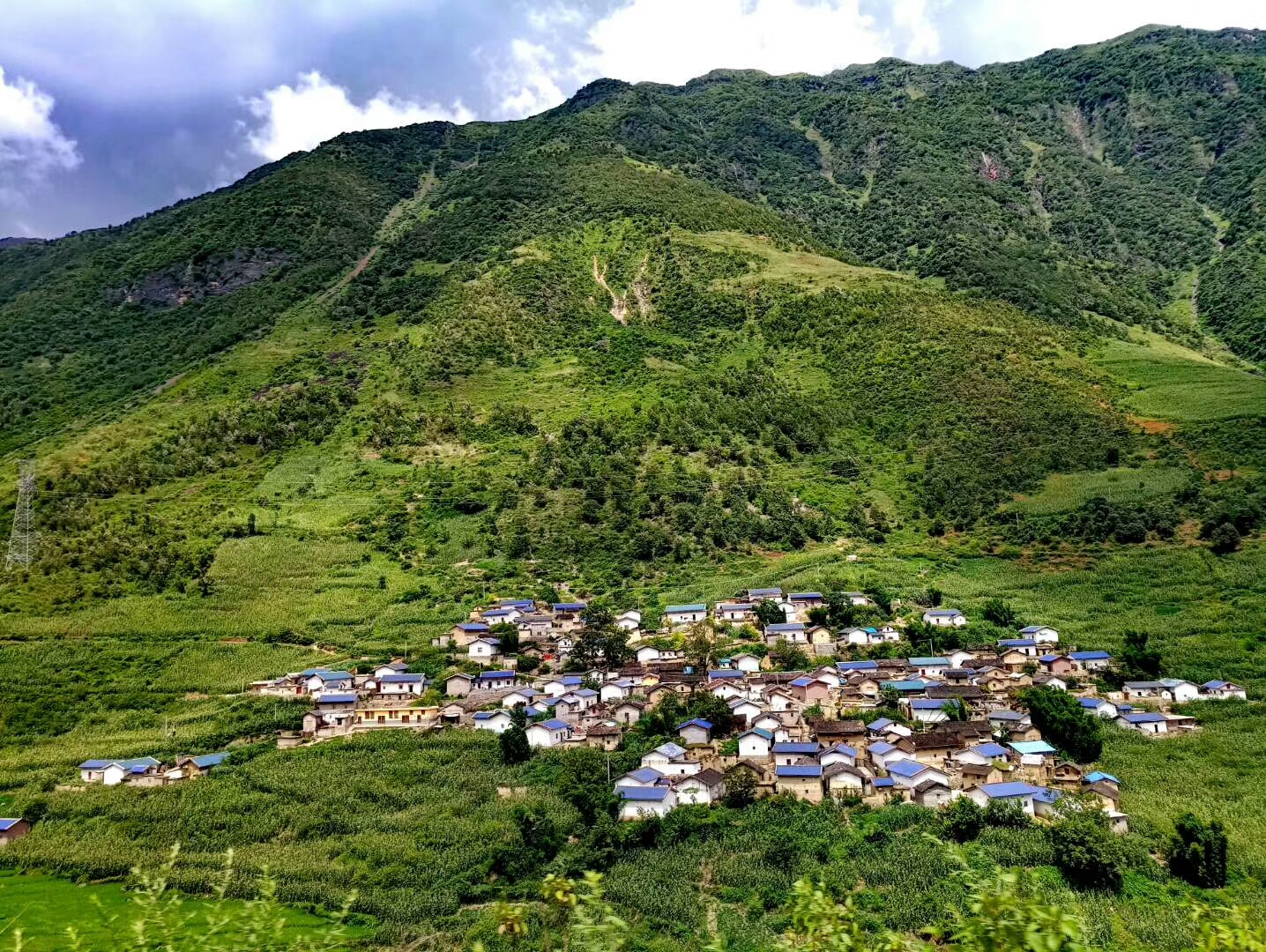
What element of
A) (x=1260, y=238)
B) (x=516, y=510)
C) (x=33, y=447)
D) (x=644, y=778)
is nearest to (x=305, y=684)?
(x=644, y=778)

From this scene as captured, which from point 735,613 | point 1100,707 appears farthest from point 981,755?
point 735,613

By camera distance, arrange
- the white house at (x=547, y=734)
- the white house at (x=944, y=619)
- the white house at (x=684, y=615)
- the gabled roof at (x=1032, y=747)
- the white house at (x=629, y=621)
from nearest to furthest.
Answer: the gabled roof at (x=1032, y=747) → the white house at (x=547, y=734) → the white house at (x=944, y=619) → the white house at (x=629, y=621) → the white house at (x=684, y=615)

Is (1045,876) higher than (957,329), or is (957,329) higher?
(957,329)

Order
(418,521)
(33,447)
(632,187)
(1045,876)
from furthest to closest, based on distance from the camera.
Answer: (632,187) < (33,447) < (418,521) < (1045,876)

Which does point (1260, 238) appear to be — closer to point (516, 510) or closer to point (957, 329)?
point (957, 329)

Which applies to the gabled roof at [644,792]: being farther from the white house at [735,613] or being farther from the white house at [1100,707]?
the white house at [735,613]

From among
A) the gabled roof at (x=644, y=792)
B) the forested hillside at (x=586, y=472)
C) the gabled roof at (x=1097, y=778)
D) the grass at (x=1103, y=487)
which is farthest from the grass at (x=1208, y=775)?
the grass at (x=1103, y=487)
